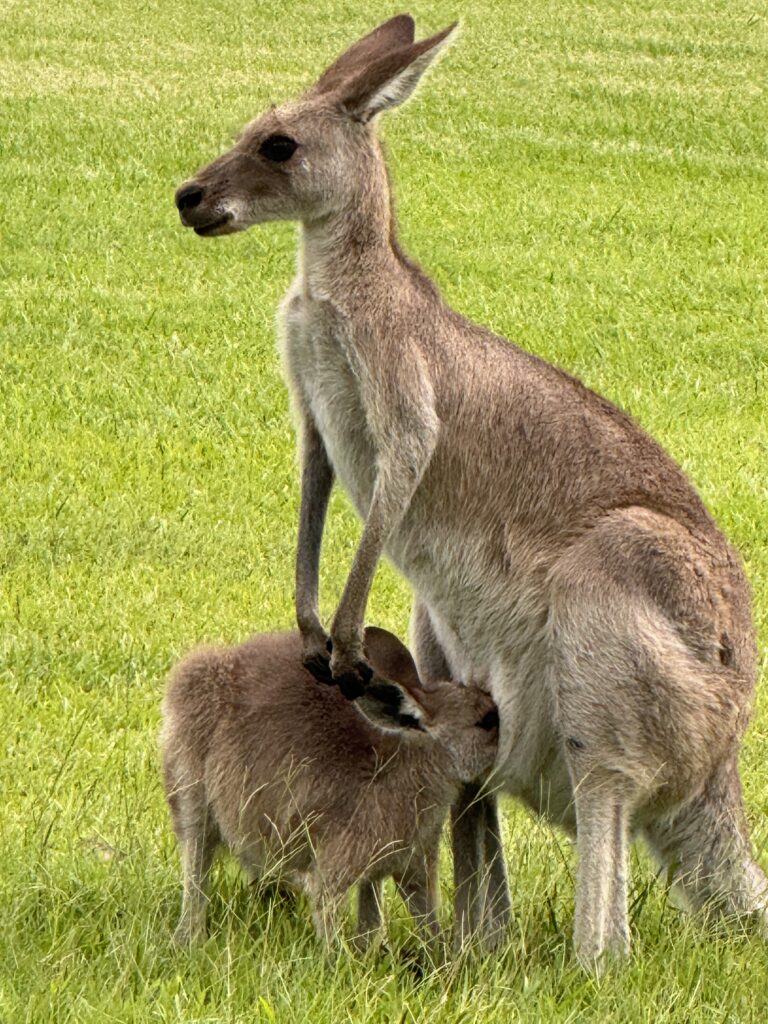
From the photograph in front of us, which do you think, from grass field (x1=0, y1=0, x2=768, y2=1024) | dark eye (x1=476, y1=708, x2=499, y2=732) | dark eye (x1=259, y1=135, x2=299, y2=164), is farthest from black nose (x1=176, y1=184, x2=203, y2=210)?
grass field (x1=0, y1=0, x2=768, y2=1024)

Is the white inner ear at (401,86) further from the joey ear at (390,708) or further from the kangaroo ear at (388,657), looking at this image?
the joey ear at (390,708)

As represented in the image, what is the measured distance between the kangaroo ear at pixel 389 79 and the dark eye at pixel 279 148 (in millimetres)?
194

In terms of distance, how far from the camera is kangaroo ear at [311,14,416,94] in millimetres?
4742

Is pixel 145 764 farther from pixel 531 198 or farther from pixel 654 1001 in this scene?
pixel 531 198

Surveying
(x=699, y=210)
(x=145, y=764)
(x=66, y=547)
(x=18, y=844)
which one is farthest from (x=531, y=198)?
(x=18, y=844)

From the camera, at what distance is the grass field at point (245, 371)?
168 inches

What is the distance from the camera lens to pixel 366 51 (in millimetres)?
4898

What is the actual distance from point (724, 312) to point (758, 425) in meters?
3.11

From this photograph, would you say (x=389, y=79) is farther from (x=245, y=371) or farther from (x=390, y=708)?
(x=245, y=371)

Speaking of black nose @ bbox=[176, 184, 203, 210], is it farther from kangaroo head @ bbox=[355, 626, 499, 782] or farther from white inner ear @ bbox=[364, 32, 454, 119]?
kangaroo head @ bbox=[355, 626, 499, 782]

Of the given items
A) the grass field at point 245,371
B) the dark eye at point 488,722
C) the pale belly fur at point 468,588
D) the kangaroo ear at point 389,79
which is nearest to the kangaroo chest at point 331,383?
the pale belly fur at point 468,588

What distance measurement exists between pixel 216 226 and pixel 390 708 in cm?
129

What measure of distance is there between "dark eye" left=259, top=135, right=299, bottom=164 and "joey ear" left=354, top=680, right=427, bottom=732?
1346 millimetres

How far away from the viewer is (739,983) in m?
4.28
